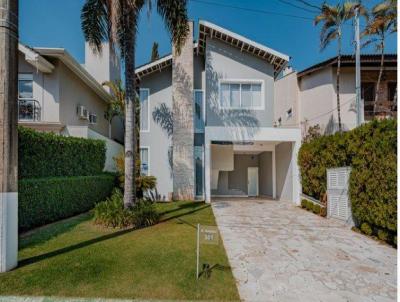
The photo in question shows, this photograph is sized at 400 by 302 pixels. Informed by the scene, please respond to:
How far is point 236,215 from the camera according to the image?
11.0 metres

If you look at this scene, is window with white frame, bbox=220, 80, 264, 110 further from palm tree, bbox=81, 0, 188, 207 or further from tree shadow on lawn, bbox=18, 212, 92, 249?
tree shadow on lawn, bbox=18, 212, 92, 249

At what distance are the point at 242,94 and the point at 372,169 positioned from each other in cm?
871

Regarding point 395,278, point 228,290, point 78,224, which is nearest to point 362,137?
point 395,278

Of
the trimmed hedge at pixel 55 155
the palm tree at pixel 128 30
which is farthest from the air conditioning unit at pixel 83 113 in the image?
the palm tree at pixel 128 30

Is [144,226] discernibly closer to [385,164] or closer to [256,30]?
[385,164]

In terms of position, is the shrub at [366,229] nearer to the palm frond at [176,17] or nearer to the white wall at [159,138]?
the palm frond at [176,17]

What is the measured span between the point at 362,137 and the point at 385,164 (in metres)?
1.63

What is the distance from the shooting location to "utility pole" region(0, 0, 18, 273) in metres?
4.86

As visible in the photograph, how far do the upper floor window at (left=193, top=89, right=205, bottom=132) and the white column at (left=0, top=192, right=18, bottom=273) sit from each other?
10904mm

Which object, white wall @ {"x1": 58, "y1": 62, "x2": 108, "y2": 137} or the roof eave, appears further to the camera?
white wall @ {"x1": 58, "y1": 62, "x2": 108, "y2": 137}

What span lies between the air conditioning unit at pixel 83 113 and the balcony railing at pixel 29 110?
2506 mm

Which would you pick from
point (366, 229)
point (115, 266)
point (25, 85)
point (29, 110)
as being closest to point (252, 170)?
point (366, 229)

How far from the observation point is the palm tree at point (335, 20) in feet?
48.8

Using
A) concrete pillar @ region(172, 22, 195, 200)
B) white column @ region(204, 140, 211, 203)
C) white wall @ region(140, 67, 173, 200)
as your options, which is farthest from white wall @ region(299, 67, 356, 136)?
white wall @ region(140, 67, 173, 200)
